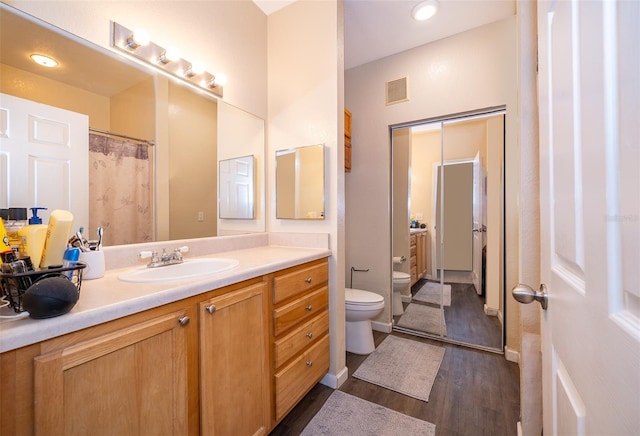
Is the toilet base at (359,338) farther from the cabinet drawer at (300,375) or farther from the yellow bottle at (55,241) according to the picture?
the yellow bottle at (55,241)

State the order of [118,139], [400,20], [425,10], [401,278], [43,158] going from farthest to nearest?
[401,278]
[400,20]
[425,10]
[118,139]
[43,158]

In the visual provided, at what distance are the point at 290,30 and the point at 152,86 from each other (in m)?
1.14

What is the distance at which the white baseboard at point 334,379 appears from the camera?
1.75 m

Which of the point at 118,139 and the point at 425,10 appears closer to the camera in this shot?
the point at 118,139

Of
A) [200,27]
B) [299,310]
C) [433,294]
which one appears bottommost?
[433,294]

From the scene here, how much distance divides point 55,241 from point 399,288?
2.53 metres

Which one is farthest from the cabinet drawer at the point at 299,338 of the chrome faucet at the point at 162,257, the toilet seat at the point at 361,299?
the chrome faucet at the point at 162,257

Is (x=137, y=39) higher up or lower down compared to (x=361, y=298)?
higher up

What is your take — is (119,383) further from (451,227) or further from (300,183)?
(451,227)

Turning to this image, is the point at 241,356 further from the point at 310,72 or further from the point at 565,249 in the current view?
the point at 310,72

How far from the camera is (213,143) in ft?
5.90

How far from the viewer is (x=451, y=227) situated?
248cm

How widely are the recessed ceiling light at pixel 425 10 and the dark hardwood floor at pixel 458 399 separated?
267 cm

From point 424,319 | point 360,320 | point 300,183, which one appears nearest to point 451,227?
point 424,319
